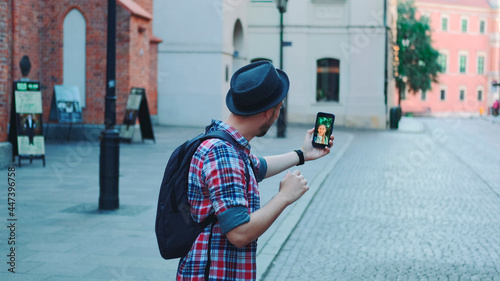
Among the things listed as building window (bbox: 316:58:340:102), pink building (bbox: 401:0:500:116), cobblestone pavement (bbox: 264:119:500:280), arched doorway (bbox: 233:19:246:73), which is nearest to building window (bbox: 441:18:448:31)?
pink building (bbox: 401:0:500:116)

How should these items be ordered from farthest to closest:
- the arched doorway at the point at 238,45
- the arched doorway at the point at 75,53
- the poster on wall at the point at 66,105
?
1. the arched doorway at the point at 238,45
2. the arched doorway at the point at 75,53
3. the poster on wall at the point at 66,105

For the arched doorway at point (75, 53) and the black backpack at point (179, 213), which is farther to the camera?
the arched doorway at point (75, 53)

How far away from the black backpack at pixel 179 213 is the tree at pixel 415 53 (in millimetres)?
43695

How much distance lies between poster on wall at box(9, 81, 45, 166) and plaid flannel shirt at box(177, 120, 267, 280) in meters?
10.7

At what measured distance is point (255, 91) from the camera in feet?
8.30

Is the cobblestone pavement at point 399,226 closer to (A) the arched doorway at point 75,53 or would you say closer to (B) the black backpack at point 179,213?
(B) the black backpack at point 179,213

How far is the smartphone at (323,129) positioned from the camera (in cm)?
315

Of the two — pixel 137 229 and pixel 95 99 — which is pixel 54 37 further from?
pixel 137 229

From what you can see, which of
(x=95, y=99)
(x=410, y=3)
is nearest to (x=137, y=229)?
(x=95, y=99)

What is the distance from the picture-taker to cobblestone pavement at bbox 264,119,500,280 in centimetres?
603

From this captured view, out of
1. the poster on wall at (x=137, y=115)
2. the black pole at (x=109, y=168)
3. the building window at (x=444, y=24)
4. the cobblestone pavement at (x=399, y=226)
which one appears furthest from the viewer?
the building window at (x=444, y=24)

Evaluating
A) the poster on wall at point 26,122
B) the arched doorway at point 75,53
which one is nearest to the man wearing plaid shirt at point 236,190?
the poster on wall at point 26,122

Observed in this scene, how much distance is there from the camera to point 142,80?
19688mm

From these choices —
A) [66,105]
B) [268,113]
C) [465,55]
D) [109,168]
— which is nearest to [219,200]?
[268,113]
